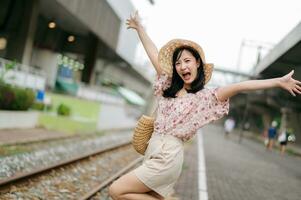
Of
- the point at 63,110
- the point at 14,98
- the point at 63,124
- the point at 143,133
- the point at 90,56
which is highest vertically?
the point at 90,56

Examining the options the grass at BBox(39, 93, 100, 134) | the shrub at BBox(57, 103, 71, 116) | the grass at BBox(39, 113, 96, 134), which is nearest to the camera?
the grass at BBox(39, 113, 96, 134)

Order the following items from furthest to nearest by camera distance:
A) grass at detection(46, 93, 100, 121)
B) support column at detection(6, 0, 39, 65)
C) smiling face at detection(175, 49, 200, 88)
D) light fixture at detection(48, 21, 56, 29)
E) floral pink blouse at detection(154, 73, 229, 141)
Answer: light fixture at detection(48, 21, 56, 29) → support column at detection(6, 0, 39, 65) → grass at detection(46, 93, 100, 121) → smiling face at detection(175, 49, 200, 88) → floral pink blouse at detection(154, 73, 229, 141)

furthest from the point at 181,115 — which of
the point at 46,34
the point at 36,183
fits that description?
the point at 46,34

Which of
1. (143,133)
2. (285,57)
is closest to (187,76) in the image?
(143,133)

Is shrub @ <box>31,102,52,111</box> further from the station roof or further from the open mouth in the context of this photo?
Answer: the open mouth

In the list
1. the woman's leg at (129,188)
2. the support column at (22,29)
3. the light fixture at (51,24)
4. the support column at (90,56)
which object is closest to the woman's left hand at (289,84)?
the woman's leg at (129,188)

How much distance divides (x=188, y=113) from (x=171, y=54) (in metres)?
0.59

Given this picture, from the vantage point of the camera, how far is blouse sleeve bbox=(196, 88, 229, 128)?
12.3ft

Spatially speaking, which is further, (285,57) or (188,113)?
(285,57)

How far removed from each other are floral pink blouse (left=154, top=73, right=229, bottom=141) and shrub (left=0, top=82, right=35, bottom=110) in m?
12.2

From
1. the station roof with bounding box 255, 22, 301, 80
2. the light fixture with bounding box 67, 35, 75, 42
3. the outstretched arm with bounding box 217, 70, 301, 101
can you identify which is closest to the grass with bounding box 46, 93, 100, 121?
the station roof with bounding box 255, 22, 301, 80

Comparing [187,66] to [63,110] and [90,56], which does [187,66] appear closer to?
[63,110]

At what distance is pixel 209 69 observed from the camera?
3973mm

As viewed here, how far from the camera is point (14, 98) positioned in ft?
52.1
